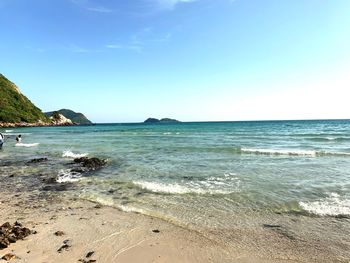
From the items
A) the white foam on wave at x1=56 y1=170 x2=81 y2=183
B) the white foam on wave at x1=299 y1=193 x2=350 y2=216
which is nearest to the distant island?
the white foam on wave at x1=56 y1=170 x2=81 y2=183

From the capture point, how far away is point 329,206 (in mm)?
10516

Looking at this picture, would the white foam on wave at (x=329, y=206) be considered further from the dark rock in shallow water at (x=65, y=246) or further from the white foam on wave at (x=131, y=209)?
the dark rock in shallow water at (x=65, y=246)

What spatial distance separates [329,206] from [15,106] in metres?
139

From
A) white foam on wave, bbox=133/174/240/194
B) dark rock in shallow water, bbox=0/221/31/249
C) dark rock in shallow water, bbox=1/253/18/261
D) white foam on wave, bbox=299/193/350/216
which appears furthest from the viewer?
white foam on wave, bbox=133/174/240/194

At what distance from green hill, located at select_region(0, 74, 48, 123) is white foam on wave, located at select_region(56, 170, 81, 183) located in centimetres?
10885

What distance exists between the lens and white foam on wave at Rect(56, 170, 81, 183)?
15.8 metres

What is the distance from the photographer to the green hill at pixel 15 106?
116375mm

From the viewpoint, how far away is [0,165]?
70.5ft

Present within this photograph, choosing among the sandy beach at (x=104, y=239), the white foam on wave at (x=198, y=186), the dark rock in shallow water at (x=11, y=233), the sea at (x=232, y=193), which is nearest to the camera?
the sandy beach at (x=104, y=239)

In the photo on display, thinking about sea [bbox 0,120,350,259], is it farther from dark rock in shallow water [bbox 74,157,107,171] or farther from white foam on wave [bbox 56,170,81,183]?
dark rock in shallow water [bbox 74,157,107,171]

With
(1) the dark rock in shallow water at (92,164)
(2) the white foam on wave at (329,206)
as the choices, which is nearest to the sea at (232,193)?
(2) the white foam on wave at (329,206)

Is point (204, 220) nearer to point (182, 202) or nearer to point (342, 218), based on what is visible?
point (182, 202)

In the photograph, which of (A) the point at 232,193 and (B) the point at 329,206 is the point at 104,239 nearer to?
(A) the point at 232,193

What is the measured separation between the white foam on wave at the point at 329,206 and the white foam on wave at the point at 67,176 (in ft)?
36.9
